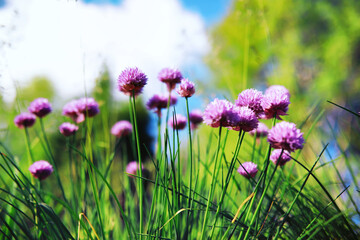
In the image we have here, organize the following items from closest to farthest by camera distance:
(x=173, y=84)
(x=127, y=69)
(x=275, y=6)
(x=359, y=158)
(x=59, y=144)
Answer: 1. (x=127, y=69)
2. (x=173, y=84)
3. (x=359, y=158)
4. (x=59, y=144)
5. (x=275, y=6)

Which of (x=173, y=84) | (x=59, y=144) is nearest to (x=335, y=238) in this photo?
(x=173, y=84)

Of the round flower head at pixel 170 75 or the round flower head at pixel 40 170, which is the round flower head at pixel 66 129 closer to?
the round flower head at pixel 40 170

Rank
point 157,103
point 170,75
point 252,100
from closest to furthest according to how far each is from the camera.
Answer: point 252,100
point 170,75
point 157,103

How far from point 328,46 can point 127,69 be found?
37.1 ft

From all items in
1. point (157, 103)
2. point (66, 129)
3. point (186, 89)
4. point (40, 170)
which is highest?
point (186, 89)

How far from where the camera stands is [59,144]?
504 centimetres

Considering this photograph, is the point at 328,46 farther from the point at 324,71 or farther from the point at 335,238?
the point at 335,238

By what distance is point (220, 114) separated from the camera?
643 millimetres

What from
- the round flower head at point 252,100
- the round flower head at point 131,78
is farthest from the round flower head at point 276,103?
the round flower head at point 131,78

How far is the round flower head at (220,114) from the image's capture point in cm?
64

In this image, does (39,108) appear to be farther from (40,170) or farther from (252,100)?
(252,100)

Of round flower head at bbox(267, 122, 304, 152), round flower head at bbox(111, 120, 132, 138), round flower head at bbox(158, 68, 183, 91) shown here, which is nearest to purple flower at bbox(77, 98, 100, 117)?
round flower head at bbox(111, 120, 132, 138)

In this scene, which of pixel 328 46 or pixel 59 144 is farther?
pixel 328 46

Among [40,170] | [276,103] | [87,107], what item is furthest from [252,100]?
[40,170]
